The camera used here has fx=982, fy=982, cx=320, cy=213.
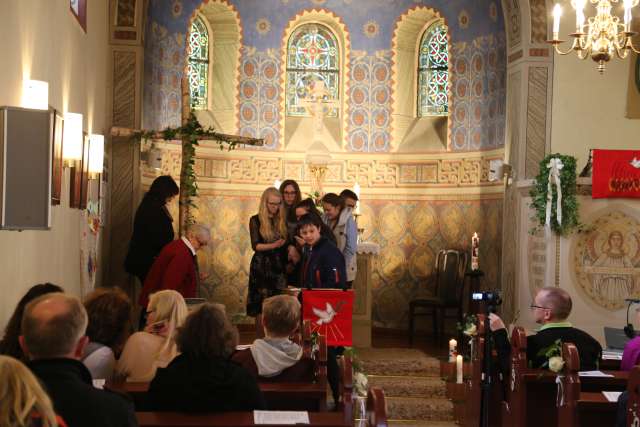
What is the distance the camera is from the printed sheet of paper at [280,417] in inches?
146

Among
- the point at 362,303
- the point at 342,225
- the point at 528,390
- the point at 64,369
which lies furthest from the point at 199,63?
the point at 64,369

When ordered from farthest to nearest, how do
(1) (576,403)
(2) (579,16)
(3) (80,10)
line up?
(3) (80,10) < (2) (579,16) < (1) (576,403)

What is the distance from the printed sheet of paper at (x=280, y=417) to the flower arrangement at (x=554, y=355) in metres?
1.70

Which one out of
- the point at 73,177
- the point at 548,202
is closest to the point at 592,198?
the point at 548,202

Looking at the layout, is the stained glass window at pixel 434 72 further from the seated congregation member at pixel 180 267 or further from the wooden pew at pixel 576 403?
the wooden pew at pixel 576 403

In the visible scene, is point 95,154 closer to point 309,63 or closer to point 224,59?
point 224,59

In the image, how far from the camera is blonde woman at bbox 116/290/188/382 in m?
4.70

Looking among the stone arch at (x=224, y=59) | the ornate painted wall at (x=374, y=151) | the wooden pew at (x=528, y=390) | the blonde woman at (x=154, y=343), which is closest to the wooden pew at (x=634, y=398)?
the wooden pew at (x=528, y=390)

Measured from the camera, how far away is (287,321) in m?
5.00

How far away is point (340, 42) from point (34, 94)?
8441 mm

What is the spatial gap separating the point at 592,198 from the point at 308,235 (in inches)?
148

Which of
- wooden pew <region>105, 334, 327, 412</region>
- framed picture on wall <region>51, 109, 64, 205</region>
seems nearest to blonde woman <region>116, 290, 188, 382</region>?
wooden pew <region>105, 334, 327, 412</region>

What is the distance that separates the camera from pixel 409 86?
13781mm

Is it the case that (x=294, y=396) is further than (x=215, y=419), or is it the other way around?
(x=294, y=396)
